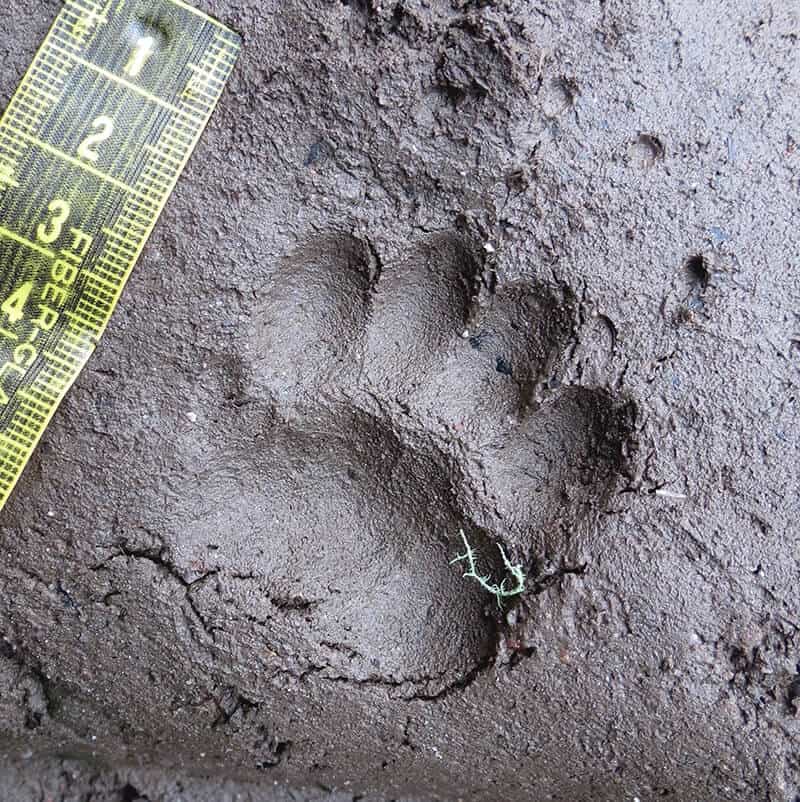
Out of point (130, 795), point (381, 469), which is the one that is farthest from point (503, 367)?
point (130, 795)

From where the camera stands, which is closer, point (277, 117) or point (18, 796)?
point (18, 796)

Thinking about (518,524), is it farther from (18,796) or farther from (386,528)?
(18,796)

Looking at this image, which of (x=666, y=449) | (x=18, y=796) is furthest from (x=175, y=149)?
(x=18, y=796)

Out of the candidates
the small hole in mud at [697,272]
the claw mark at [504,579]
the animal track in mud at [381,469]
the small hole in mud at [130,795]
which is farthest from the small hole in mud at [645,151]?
the small hole in mud at [130,795]

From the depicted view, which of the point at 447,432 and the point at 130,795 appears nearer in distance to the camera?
the point at 130,795

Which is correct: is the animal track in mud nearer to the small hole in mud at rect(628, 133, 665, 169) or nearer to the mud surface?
the mud surface

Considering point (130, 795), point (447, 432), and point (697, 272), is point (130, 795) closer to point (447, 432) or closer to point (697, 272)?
point (447, 432)
